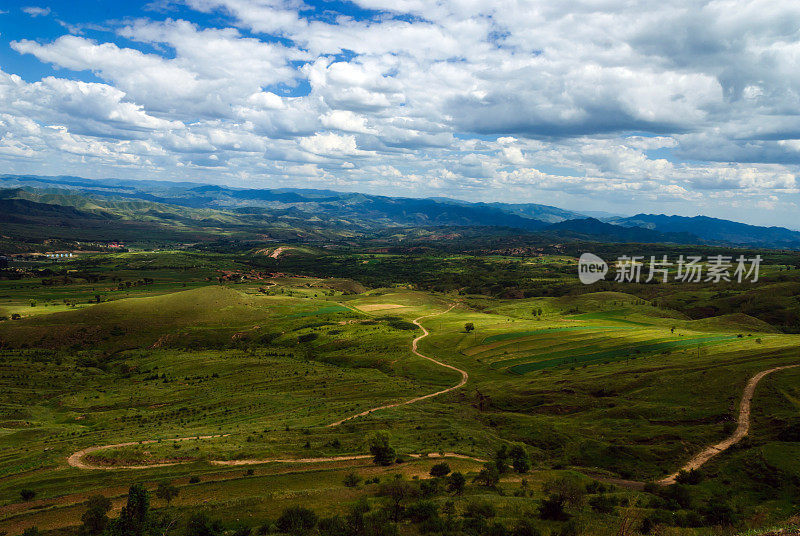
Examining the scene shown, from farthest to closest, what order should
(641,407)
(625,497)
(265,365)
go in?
(265,365), (641,407), (625,497)

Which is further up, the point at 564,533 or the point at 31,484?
the point at 564,533

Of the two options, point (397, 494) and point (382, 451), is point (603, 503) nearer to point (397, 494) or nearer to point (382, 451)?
point (397, 494)

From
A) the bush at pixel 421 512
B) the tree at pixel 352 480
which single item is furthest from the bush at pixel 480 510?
the tree at pixel 352 480

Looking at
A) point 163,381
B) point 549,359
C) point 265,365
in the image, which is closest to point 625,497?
point 549,359

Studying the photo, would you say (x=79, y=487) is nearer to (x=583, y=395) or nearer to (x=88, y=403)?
(x=88, y=403)

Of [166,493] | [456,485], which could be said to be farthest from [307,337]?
[456,485]
